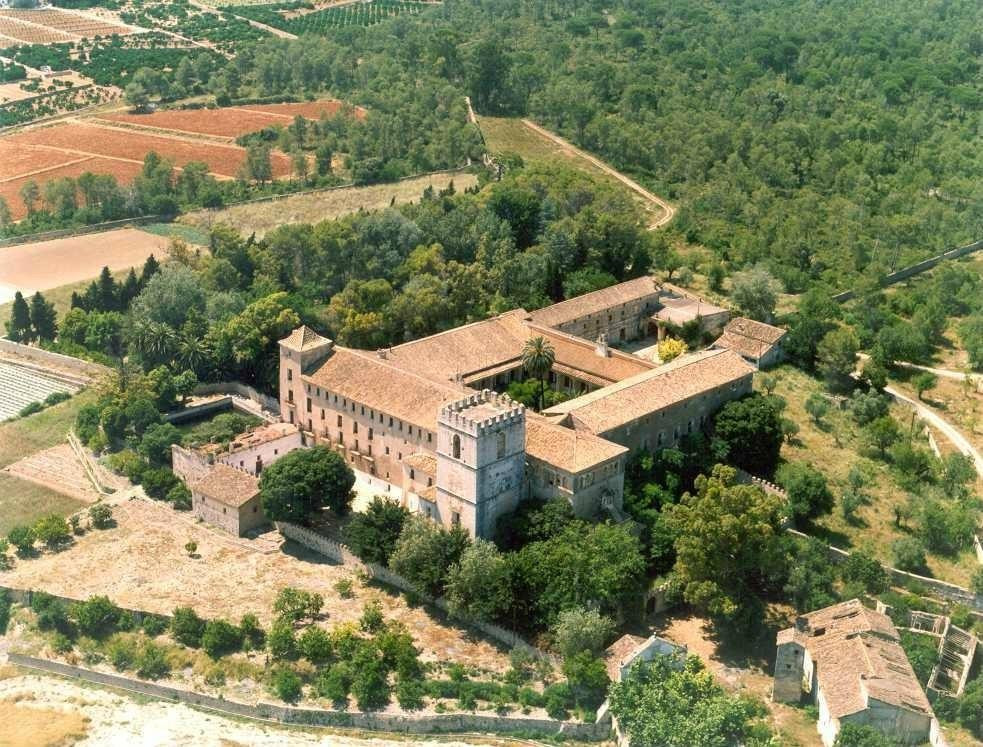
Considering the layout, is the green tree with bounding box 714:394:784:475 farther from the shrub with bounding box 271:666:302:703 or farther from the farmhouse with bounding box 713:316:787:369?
the shrub with bounding box 271:666:302:703

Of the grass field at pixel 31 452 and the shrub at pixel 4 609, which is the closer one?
the shrub at pixel 4 609

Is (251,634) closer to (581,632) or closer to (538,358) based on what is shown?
(581,632)

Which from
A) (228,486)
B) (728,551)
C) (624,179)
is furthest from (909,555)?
(624,179)

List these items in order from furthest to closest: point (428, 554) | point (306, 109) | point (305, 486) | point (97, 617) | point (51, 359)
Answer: point (306, 109) < point (51, 359) < point (305, 486) < point (428, 554) < point (97, 617)

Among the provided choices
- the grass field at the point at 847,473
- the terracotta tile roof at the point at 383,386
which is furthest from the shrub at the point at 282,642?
the grass field at the point at 847,473

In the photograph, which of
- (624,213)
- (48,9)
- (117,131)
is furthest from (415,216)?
(48,9)

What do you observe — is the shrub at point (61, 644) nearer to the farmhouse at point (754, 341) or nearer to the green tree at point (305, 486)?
the green tree at point (305, 486)
